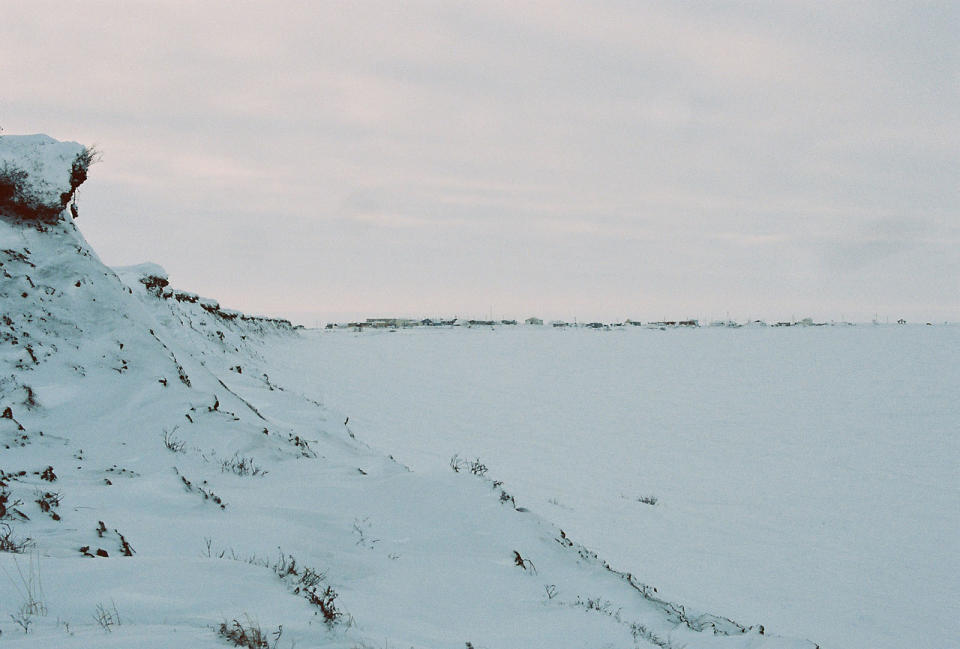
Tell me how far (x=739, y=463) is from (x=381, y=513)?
1071 cm

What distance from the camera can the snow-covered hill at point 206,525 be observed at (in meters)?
3.53

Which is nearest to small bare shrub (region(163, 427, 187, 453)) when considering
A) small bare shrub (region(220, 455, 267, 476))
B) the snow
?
small bare shrub (region(220, 455, 267, 476))

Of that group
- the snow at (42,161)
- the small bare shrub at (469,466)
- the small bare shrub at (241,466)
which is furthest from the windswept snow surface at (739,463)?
the snow at (42,161)

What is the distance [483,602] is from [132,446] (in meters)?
4.42

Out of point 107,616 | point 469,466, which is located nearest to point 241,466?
point 107,616

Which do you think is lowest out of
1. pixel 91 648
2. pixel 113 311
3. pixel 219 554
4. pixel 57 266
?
pixel 219 554

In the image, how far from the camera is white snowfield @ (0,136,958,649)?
3.83 metres

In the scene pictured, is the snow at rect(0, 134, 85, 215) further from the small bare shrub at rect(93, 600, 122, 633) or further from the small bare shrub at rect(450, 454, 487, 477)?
the small bare shrub at rect(93, 600, 122, 633)

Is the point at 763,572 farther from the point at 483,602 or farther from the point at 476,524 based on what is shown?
the point at 483,602

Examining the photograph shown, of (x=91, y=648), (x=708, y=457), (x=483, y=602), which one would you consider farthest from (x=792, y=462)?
(x=91, y=648)

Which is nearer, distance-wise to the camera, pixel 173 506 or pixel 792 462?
pixel 173 506

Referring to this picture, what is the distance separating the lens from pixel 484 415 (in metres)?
19.3

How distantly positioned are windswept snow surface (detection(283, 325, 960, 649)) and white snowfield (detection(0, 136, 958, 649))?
7cm

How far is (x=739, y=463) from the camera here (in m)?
14.4
